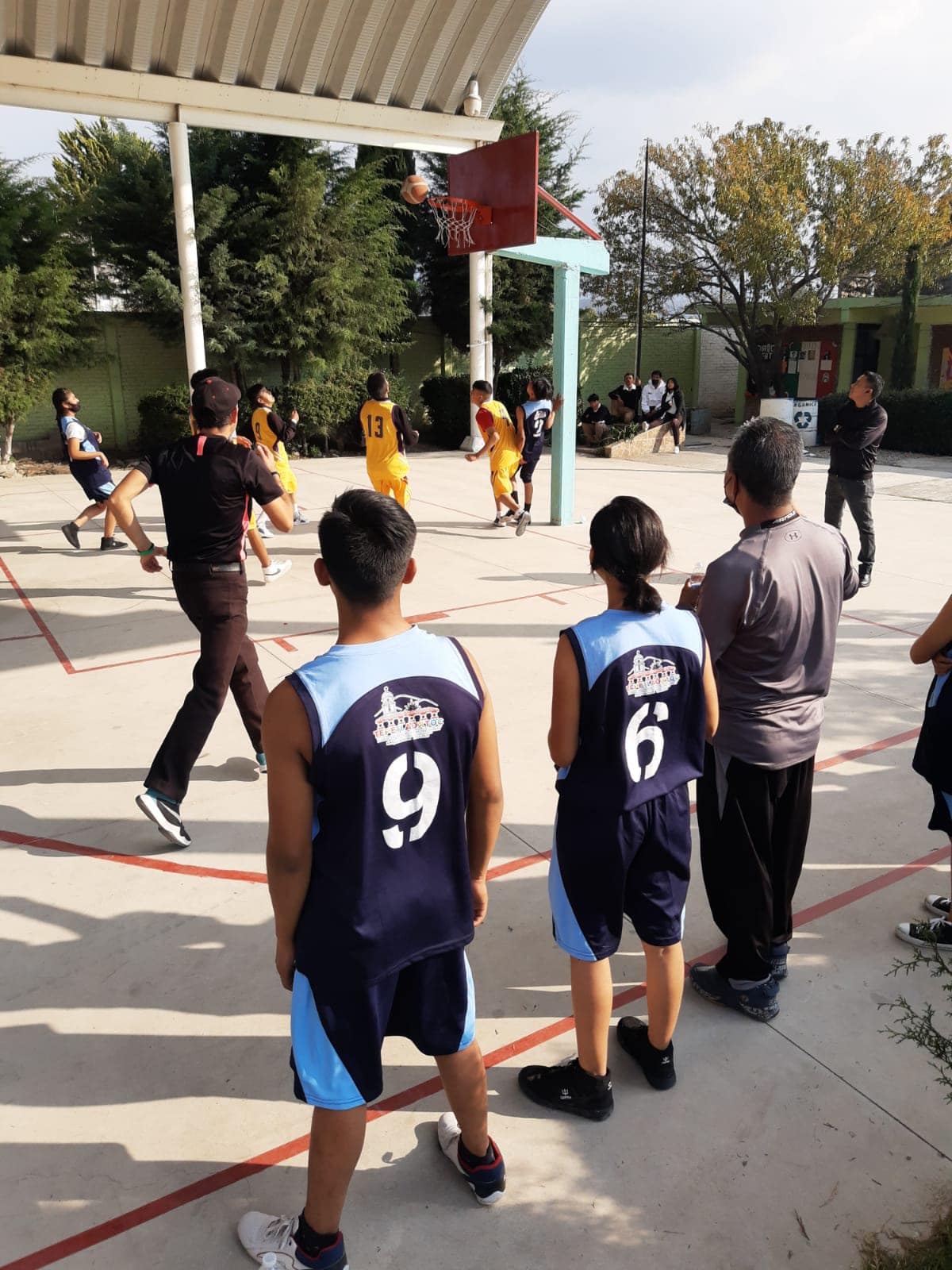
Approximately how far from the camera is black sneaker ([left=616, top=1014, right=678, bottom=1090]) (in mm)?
2697

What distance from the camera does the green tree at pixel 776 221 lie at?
22.1 metres

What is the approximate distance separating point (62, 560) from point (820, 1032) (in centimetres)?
865

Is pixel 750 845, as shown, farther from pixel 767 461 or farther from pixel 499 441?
pixel 499 441

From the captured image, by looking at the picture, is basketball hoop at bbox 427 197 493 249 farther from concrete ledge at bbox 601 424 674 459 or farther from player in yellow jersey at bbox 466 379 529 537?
concrete ledge at bbox 601 424 674 459

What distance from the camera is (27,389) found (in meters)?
16.7

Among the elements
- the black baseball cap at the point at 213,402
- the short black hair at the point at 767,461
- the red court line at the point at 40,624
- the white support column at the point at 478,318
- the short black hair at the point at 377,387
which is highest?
the white support column at the point at 478,318

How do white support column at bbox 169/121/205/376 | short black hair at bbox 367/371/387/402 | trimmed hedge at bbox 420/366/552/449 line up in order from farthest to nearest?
trimmed hedge at bbox 420/366/552/449 → white support column at bbox 169/121/205/376 → short black hair at bbox 367/371/387/402

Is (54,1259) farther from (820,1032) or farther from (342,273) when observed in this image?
(342,273)

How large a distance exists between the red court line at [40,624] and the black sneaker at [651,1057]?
4.84m

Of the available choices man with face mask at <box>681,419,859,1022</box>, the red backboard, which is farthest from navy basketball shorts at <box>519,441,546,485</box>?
man with face mask at <box>681,419,859,1022</box>

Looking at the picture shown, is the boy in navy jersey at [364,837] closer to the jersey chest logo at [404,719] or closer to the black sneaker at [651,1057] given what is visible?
the jersey chest logo at [404,719]

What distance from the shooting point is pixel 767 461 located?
2.78 metres

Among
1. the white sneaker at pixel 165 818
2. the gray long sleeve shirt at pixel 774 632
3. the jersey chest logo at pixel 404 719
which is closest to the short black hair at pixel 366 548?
the jersey chest logo at pixel 404 719

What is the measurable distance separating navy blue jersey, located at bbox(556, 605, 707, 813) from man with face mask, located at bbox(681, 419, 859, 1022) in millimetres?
377
